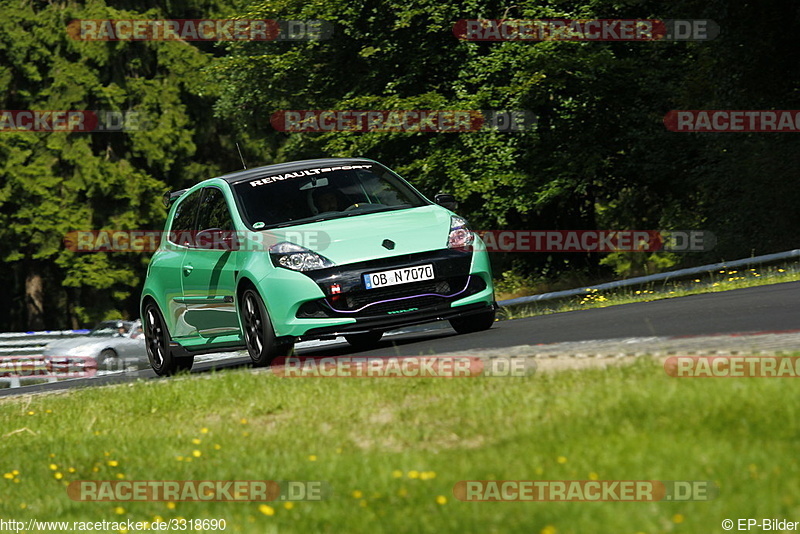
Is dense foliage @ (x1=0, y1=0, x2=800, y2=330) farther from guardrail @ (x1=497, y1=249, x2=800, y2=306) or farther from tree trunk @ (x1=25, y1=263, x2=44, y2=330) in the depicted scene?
tree trunk @ (x1=25, y1=263, x2=44, y2=330)

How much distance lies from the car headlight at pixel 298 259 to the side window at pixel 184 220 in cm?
197

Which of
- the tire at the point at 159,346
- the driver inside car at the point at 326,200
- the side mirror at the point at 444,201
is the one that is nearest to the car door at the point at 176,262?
A: the tire at the point at 159,346

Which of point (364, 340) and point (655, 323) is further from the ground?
point (655, 323)

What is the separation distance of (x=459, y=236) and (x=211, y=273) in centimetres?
230

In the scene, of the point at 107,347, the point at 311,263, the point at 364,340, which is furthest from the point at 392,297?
the point at 107,347

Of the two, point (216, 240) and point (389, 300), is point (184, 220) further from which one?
point (389, 300)

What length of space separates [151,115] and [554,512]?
134 ft

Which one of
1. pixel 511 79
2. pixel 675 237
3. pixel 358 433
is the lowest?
pixel 675 237

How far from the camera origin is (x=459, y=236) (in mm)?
11398

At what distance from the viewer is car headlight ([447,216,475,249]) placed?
37.1ft

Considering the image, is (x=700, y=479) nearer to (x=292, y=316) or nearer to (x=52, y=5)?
(x=292, y=316)

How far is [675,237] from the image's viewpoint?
33344 mm

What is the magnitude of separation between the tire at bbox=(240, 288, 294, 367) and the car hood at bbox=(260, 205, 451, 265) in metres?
0.59

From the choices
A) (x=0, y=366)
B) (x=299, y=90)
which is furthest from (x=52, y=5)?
(x=0, y=366)
